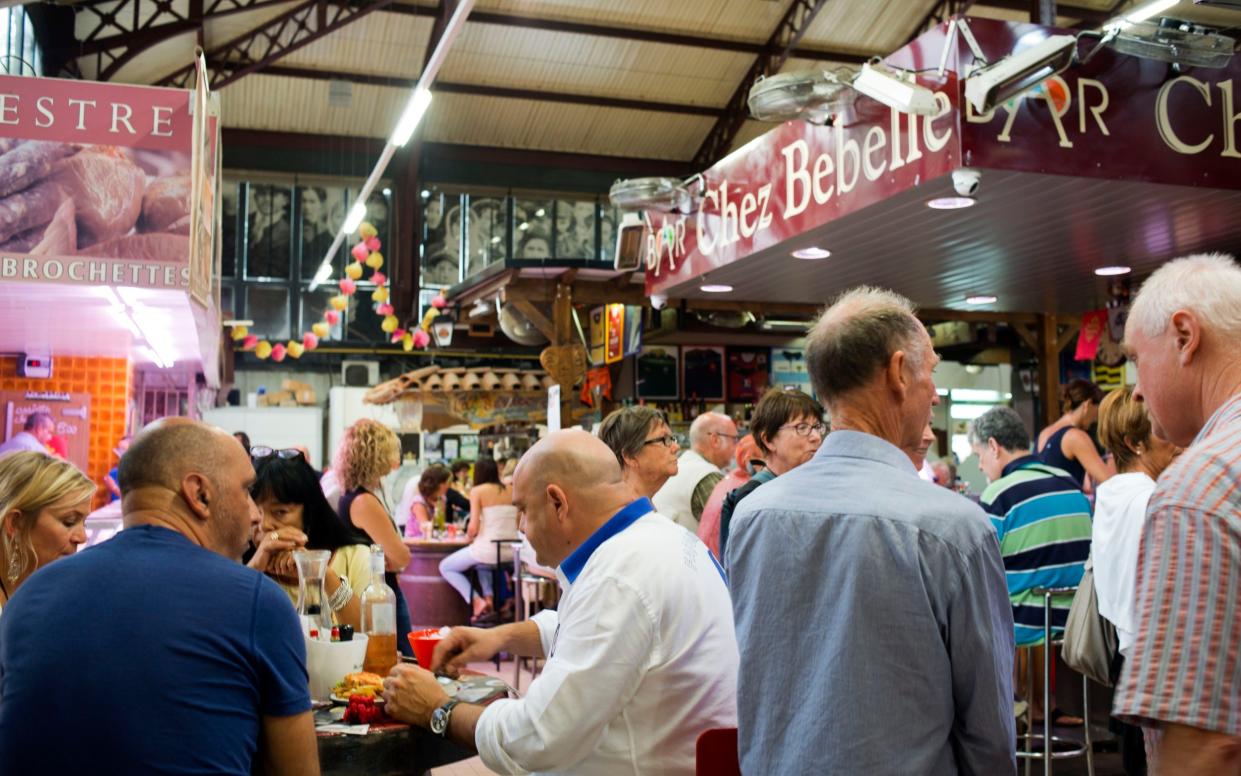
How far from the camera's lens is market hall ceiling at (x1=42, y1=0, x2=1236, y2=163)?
1445 cm

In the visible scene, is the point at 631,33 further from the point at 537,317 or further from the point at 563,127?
the point at 537,317

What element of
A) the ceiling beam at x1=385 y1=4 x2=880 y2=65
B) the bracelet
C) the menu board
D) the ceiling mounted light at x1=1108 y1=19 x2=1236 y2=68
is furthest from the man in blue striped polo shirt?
the ceiling beam at x1=385 y1=4 x2=880 y2=65

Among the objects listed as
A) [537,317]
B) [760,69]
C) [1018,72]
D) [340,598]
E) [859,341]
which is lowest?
[340,598]

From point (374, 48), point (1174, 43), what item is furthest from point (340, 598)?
point (374, 48)

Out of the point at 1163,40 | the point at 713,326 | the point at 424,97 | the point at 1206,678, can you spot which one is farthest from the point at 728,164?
the point at 713,326

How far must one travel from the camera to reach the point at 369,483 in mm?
5121

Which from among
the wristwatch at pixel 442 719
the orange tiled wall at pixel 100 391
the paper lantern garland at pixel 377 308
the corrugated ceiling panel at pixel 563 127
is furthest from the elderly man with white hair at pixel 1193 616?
the corrugated ceiling panel at pixel 563 127

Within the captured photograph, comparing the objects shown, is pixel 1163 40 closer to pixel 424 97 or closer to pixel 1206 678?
pixel 1206 678

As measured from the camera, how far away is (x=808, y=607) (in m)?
Answer: 1.87

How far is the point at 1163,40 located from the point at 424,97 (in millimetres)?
7049

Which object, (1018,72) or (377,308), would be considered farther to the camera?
(377,308)

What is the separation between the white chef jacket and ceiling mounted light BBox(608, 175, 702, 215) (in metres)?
5.41

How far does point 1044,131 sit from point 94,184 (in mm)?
4861

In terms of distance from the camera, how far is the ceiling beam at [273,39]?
14398mm
